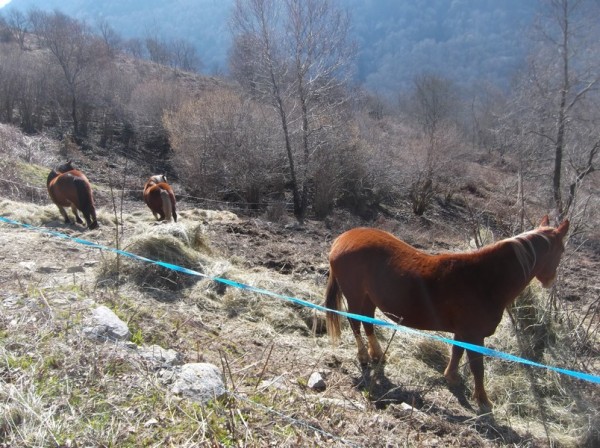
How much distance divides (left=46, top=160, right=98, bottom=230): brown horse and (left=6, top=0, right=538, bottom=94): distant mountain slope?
110 m

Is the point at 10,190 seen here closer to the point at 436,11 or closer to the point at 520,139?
the point at 520,139

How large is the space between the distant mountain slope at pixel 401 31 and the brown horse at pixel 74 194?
110 meters

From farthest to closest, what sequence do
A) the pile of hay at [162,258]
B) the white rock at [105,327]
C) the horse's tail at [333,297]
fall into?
the pile of hay at [162,258]
the horse's tail at [333,297]
the white rock at [105,327]

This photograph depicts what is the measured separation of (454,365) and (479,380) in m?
0.22

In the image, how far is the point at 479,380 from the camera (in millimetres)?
3695

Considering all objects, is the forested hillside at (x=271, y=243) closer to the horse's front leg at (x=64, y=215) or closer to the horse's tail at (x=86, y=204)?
the horse's front leg at (x=64, y=215)

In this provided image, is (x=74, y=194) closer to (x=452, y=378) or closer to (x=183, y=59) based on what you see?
(x=452, y=378)

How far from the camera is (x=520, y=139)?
18250 millimetres

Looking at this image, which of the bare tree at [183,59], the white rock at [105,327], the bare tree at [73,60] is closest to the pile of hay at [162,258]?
the white rock at [105,327]

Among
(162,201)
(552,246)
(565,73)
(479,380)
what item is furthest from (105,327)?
(565,73)

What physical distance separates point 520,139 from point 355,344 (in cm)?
1663

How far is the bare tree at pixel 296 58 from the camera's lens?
628 inches

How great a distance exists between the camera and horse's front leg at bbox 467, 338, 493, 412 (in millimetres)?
3660

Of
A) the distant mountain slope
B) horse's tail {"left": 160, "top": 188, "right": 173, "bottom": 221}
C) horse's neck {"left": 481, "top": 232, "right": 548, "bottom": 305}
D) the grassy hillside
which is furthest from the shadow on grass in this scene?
the distant mountain slope
